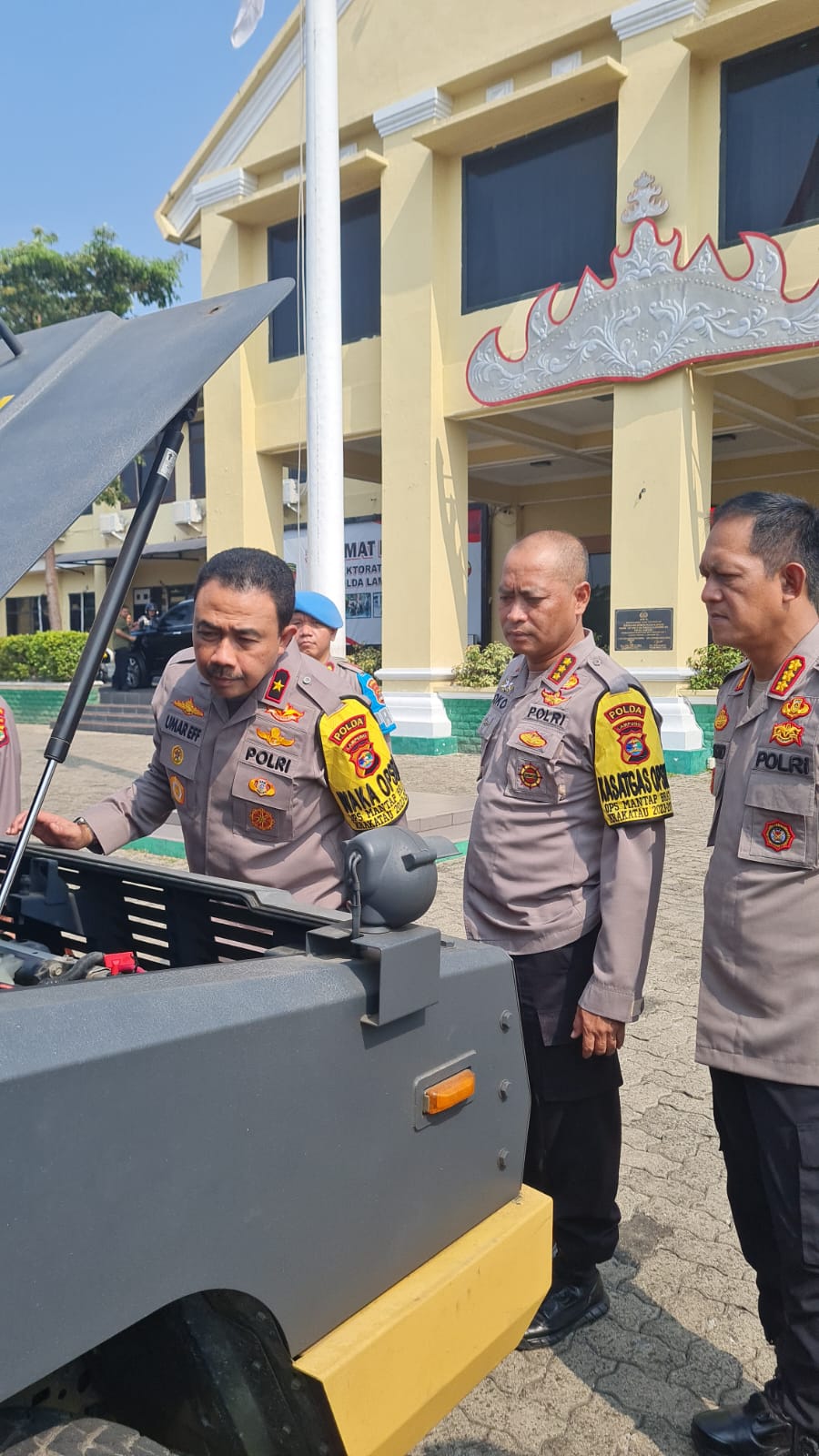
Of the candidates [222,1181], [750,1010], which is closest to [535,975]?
[750,1010]

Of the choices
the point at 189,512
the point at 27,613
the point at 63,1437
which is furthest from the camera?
the point at 27,613

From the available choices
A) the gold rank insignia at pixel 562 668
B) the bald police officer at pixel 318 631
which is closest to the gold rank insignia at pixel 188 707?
the gold rank insignia at pixel 562 668

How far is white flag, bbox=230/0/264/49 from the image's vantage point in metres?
10.5

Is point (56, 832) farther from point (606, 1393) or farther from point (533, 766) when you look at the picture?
point (606, 1393)

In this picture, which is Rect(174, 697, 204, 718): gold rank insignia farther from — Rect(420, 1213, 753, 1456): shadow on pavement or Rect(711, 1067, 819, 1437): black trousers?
Rect(420, 1213, 753, 1456): shadow on pavement

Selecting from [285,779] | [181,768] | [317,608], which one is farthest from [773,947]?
[317,608]

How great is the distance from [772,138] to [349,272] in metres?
5.68

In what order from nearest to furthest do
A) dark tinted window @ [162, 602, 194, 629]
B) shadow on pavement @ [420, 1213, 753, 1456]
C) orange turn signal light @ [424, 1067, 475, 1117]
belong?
orange turn signal light @ [424, 1067, 475, 1117] → shadow on pavement @ [420, 1213, 753, 1456] → dark tinted window @ [162, 602, 194, 629]

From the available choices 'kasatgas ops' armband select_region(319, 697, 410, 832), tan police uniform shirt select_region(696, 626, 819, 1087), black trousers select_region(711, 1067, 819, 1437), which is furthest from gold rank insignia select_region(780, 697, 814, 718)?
'kasatgas ops' armband select_region(319, 697, 410, 832)

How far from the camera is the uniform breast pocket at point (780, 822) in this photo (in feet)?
6.51

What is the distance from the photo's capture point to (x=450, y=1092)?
5.05 ft

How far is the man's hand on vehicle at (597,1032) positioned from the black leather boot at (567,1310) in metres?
0.63

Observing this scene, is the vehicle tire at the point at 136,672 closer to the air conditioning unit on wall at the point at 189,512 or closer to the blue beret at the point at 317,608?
the air conditioning unit on wall at the point at 189,512

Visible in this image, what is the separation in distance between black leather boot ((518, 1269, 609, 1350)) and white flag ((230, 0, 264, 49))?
11.5m
